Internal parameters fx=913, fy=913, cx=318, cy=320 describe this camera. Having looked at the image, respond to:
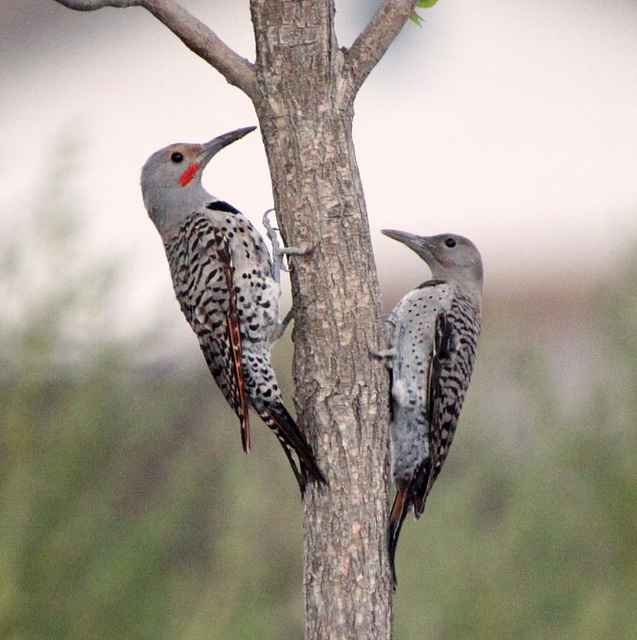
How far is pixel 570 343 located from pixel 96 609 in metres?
6.13

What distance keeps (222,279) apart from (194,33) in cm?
101

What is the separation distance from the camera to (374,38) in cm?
219

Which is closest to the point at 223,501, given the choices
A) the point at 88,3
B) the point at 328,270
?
the point at 328,270

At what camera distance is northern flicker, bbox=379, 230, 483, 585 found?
8.84 feet

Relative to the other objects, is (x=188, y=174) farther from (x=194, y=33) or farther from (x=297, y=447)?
(x=297, y=447)

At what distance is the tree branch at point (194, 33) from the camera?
2094mm

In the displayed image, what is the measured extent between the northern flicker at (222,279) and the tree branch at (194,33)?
641 millimetres

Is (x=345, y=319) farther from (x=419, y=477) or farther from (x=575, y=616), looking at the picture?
(x=575, y=616)

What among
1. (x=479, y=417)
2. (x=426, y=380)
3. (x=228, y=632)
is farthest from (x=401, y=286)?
(x=426, y=380)

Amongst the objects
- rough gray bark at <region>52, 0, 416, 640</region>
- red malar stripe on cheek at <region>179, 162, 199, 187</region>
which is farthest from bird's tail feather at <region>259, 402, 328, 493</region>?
red malar stripe on cheek at <region>179, 162, 199, 187</region>

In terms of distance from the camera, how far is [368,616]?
2.04 m

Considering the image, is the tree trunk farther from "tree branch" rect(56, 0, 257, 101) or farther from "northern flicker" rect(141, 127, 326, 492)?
"northern flicker" rect(141, 127, 326, 492)

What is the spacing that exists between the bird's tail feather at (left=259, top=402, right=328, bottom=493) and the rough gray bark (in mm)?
25

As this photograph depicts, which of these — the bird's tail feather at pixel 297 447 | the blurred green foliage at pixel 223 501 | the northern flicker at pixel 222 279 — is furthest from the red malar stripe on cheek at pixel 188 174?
the blurred green foliage at pixel 223 501
